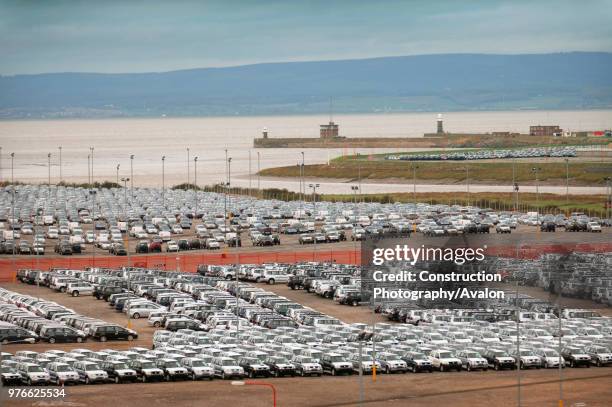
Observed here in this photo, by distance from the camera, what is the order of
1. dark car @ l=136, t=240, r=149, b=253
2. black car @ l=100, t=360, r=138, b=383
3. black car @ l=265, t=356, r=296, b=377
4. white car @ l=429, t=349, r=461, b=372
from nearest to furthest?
black car @ l=100, t=360, r=138, b=383 < black car @ l=265, t=356, r=296, b=377 < white car @ l=429, t=349, r=461, b=372 < dark car @ l=136, t=240, r=149, b=253

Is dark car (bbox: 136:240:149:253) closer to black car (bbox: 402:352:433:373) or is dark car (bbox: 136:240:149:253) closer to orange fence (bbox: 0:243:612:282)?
orange fence (bbox: 0:243:612:282)

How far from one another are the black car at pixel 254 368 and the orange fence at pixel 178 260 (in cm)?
2636

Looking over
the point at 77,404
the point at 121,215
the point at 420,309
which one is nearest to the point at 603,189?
the point at 121,215

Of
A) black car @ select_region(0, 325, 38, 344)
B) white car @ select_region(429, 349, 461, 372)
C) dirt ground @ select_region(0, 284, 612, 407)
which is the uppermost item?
black car @ select_region(0, 325, 38, 344)

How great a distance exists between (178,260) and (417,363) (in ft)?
100

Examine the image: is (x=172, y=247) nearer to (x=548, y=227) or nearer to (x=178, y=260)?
(x=178, y=260)

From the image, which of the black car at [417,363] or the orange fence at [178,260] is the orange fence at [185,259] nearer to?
the orange fence at [178,260]

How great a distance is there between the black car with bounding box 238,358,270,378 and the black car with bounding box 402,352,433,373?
417cm

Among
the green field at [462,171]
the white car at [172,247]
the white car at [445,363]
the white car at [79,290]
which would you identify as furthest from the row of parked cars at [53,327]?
the green field at [462,171]

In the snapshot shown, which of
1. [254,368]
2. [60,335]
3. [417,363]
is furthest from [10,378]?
[417,363]

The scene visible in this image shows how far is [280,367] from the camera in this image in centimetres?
3481

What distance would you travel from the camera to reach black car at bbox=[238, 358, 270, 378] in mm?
34625

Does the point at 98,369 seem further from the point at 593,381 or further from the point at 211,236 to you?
the point at 211,236

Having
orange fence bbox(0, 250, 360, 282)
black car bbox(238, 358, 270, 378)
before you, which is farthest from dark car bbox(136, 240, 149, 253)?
black car bbox(238, 358, 270, 378)
